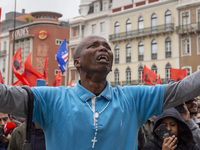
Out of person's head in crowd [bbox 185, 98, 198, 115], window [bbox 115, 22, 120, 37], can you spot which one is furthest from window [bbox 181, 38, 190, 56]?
person's head in crowd [bbox 185, 98, 198, 115]

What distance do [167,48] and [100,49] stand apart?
91.1 ft

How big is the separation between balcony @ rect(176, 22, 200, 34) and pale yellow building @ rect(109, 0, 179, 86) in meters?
0.69

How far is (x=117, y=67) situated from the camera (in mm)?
32594

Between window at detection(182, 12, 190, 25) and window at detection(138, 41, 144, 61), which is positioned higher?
window at detection(182, 12, 190, 25)

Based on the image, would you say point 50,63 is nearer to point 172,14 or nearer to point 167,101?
point 172,14

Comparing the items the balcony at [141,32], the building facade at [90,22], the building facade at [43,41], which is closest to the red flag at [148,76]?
the balcony at [141,32]

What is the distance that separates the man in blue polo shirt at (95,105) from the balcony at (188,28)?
26.3m

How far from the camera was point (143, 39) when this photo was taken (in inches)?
1208

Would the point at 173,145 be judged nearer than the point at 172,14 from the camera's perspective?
Yes

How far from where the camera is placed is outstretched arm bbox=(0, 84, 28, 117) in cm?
174

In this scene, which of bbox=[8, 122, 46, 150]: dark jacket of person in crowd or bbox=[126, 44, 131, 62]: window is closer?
bbox=[8, 122, 46, 150]: dark jacket of person in crowd

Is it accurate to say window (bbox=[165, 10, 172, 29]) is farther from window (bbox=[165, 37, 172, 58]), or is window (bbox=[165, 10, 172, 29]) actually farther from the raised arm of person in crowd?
the raised arm of person in crowd

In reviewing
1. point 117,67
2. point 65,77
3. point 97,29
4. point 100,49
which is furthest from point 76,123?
point 65,77

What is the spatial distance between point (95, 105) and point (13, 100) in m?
0.52
